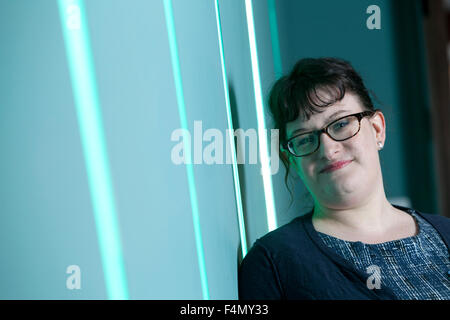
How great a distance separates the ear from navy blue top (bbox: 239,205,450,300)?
145 millimetres

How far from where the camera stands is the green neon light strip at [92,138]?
0.42 m

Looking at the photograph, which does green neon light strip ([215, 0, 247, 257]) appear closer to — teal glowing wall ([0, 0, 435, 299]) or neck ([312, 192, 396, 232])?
teal glowing wall ([0, 0, 435, 299])

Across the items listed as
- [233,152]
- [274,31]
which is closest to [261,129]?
[233,152]

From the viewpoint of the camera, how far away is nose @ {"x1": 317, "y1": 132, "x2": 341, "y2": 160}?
634 millimetres

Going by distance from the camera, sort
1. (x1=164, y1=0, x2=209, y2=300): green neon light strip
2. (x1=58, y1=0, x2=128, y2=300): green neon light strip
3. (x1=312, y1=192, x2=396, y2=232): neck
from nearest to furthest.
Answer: (x1=58, y1=0, x2=128, y2=300): green neon light strip < (x1=164, y1=0, x2=209, y2=300): green neon light strip < (x1=312, y1=192, x2=396, y2=232): neck

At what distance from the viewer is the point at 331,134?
2.08ft

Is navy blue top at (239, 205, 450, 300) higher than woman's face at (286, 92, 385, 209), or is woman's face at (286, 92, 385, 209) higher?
woman's face at (286, 92, 385, 209)

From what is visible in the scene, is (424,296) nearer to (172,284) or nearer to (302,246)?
(302,246)

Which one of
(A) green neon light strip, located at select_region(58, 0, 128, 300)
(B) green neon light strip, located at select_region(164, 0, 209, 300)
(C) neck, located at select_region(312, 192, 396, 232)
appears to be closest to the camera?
(A) green neon light strip, located at select_region(58, 0, 128, 300)

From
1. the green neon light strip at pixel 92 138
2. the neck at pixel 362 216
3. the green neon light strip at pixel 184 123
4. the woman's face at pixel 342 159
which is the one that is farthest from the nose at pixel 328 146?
the green neon light strip at pixel 92 138

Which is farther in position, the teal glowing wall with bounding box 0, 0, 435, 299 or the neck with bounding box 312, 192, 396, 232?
the neck with bounding box 312, 192, 396, 232

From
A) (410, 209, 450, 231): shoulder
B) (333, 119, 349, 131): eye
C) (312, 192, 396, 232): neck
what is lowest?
(410, 209, 450, 231): shoulder

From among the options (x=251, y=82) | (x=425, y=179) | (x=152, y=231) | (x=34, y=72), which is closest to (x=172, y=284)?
(x=152, y=231)

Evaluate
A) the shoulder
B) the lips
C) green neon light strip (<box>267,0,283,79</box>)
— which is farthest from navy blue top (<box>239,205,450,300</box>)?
green neon light strip (<box>267,0,283,79</box>)
